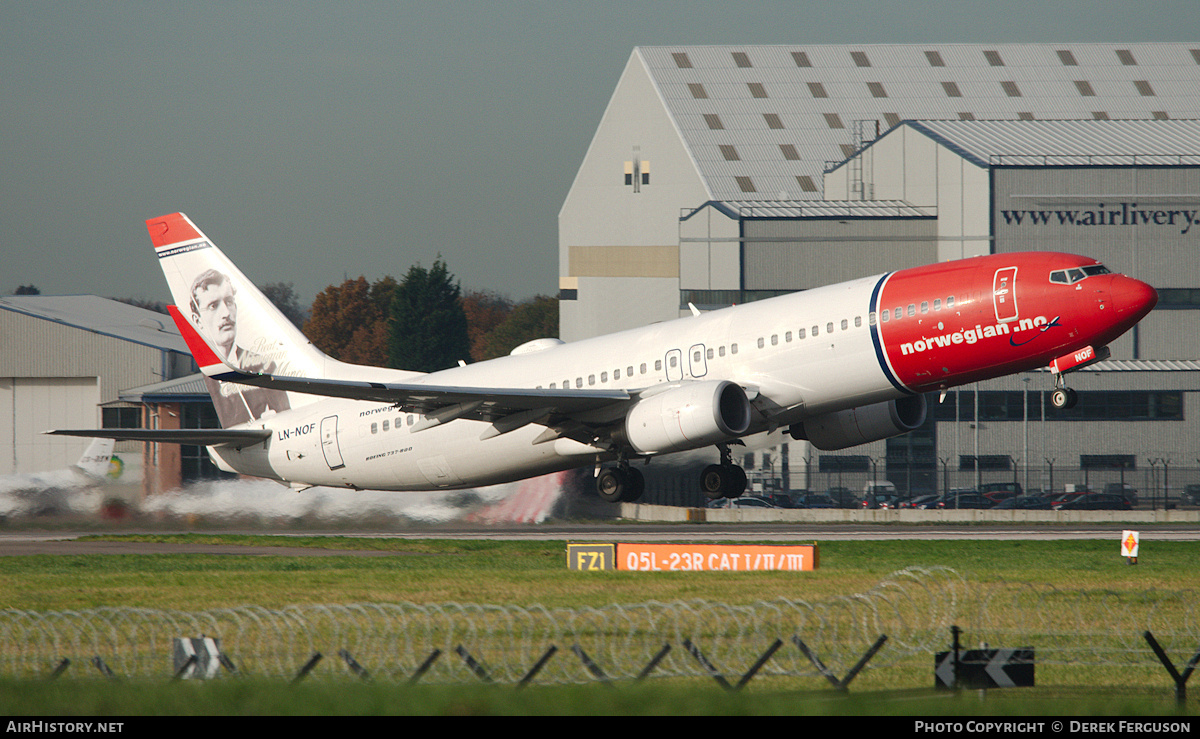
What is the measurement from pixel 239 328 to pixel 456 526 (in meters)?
13.3

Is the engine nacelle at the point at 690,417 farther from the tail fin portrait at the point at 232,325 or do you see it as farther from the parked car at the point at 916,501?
the parked car at the point at 916,501

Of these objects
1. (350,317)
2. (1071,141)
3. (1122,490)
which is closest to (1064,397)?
(1122,490)

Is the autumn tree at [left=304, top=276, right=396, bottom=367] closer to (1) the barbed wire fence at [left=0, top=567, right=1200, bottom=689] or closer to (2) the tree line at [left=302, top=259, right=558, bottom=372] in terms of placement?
(2) the tree line at [left=302, top=259, right=558, bottom=372]

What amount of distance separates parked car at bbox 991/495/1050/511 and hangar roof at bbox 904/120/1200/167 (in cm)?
2777

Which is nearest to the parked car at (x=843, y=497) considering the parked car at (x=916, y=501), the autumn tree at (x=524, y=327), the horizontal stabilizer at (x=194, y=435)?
the parked car at (x=916, y=501)

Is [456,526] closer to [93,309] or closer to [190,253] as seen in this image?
[190,253]

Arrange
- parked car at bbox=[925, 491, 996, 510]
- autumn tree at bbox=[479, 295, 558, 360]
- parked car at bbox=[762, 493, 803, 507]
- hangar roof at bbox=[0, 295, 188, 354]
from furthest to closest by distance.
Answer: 1. autumn tree at bbox=[479, 295, 558, 360]
2. hangar roof at bbox=[0, 295, 188, 354]
3. parked car at bbox=[762, 493, 803, 507]
4. parked car at bbox=[925, 491, 996, 510]

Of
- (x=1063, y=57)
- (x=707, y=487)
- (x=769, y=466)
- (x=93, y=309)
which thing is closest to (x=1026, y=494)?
(x=769, y=466)

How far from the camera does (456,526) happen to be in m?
53.6

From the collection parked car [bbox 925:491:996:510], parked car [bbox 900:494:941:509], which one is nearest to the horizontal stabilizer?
parked car [bbox 900:494:941:509]

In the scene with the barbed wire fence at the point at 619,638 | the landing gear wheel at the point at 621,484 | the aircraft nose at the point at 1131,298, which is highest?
the aircraft nose at the point at 1131,298

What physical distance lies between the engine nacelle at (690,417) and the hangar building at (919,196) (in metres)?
41.8

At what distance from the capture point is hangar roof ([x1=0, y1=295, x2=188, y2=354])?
9153 cm

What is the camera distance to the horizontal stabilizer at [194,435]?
3856cm
